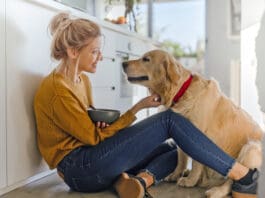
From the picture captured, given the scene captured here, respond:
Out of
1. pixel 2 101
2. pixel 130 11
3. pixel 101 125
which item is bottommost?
pixel 101 125

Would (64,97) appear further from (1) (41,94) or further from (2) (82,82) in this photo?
(2) (82,82)

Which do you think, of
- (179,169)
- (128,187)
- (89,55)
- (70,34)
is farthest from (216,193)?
(70,34)

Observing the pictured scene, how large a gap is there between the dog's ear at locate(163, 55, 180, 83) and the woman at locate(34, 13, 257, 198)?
0.62 ft

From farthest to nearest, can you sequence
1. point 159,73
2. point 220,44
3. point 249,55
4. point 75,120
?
point 220,44 → point 249,55 → point 159,73 → point 75,120

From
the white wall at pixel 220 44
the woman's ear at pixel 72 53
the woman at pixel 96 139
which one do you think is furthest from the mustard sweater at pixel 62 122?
the white wall at pixel 220 44

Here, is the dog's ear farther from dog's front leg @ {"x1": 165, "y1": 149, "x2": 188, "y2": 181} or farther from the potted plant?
the potted plant

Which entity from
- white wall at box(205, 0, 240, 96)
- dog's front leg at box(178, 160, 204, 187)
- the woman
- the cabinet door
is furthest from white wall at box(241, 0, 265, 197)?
white wall at box(205, 0, 240, 96)

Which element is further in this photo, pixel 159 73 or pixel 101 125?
pixel 159 73

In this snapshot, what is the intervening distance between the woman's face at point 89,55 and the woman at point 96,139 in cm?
1

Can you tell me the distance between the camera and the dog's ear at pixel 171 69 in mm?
1898

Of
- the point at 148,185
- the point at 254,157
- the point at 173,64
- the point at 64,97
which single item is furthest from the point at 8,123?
the point at 254,157

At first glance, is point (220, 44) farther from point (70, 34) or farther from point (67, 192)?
point (67, 192)

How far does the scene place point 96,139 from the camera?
167cm

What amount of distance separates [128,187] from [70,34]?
769mm
